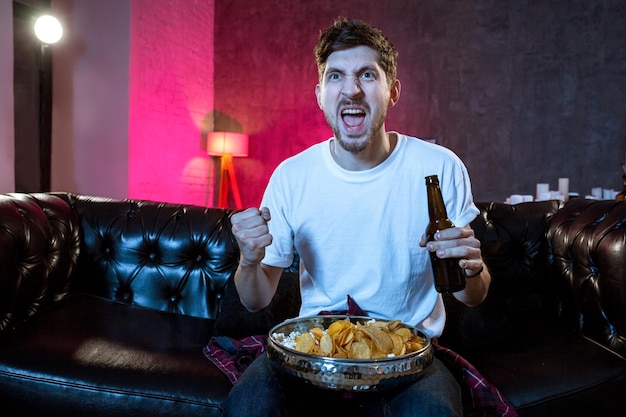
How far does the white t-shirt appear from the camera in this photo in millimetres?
1380

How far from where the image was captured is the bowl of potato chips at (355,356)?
947 mm

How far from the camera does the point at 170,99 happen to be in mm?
5316

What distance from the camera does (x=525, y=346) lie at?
5.62 feet

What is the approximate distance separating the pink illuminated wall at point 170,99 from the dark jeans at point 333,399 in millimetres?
3927

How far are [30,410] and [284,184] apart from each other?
0.99 m

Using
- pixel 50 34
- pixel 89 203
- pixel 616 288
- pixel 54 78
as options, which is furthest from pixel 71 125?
pixel 616 288

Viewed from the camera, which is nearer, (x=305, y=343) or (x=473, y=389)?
(x=305, y=343)

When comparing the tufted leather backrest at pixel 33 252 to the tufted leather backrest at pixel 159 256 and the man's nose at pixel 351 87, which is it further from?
the man's nose at pixel 351 87

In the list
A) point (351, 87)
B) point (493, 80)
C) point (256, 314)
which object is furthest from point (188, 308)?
point (493, 80)

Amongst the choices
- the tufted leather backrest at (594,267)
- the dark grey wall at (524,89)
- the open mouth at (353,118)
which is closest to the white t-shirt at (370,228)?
the open mouth at (353,118)

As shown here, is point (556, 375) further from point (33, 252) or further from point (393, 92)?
point (33, 252)

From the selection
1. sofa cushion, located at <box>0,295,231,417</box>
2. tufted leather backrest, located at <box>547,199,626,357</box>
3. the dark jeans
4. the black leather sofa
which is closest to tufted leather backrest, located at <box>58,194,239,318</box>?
the black leather sofa

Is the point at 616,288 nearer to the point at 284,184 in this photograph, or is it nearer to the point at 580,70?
the point at 284,184

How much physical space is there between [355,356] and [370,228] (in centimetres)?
46
